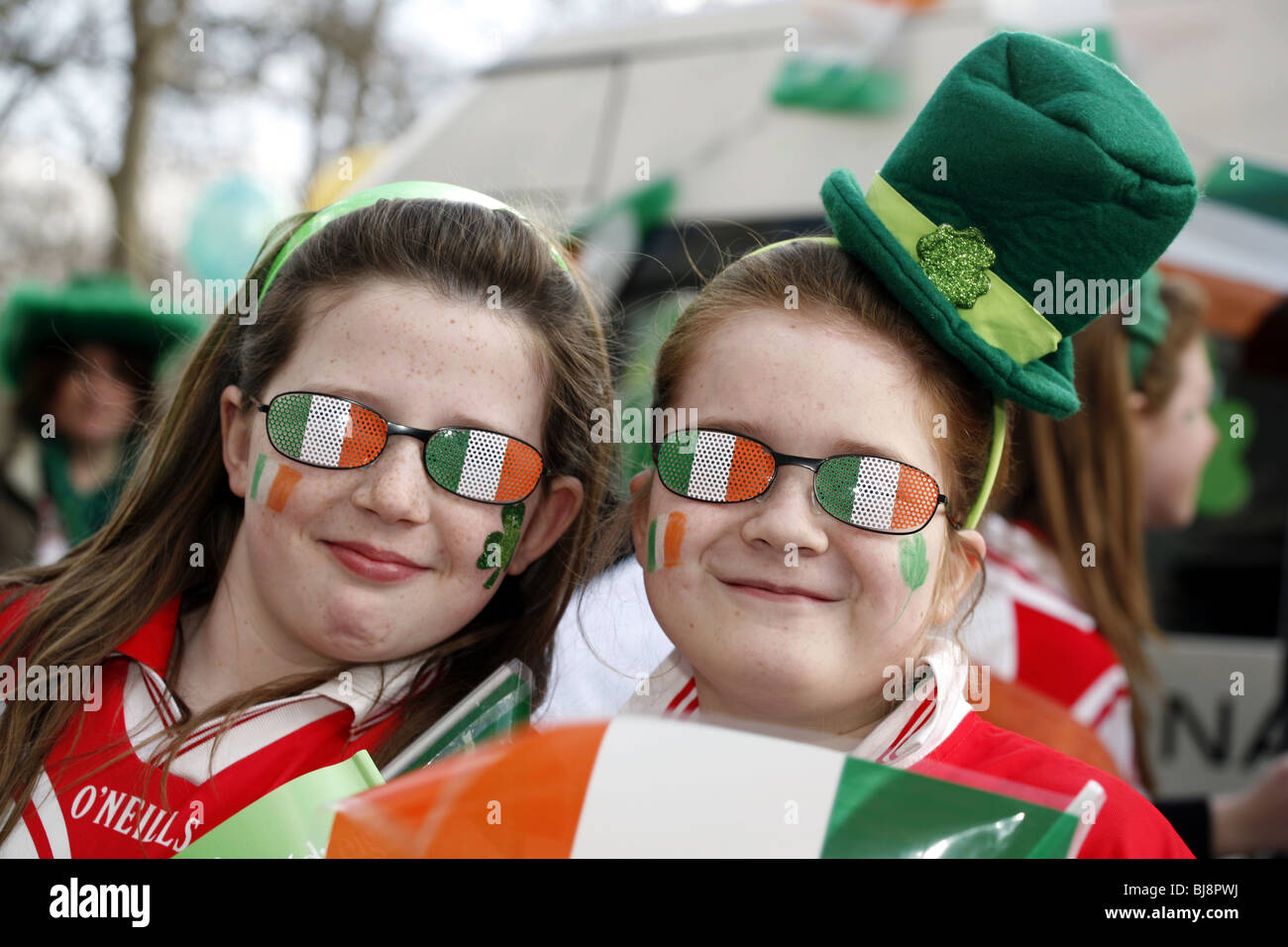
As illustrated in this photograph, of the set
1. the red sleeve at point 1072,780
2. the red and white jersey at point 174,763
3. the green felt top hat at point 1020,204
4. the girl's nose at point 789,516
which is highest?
the green felt top hat at point 1020,204

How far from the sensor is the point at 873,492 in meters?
1.34

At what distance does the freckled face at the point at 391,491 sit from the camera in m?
1.49

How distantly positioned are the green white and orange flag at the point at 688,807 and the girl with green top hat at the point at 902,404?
0.30 metres

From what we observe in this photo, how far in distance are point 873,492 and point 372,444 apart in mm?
600

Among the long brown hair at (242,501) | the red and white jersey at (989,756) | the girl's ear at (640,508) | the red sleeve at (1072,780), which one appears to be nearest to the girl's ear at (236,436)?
the long brown hair at (242,501)

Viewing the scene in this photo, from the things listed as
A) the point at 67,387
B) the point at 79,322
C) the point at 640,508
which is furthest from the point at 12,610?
the point at 79,322

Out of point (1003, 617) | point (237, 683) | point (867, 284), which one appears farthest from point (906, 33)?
point (237, 683)

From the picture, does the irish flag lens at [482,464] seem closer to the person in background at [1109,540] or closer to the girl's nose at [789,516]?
the girl's nose at [789,516]

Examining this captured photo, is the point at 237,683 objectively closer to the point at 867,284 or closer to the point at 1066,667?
the point at 867,284

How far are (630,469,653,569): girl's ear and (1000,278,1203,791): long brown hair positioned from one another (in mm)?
1423

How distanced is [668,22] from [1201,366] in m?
2.96

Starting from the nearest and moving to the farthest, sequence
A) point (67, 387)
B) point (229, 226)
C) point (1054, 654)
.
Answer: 1. point (1054, 654)
2. point (67, 387)
3. point (229, 226)

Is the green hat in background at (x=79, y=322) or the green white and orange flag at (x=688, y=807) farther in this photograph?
the green hat in background at (x=79, y=322)

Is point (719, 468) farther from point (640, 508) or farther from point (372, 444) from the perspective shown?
point (372, 444)
